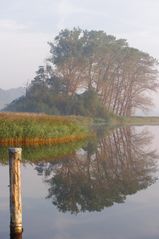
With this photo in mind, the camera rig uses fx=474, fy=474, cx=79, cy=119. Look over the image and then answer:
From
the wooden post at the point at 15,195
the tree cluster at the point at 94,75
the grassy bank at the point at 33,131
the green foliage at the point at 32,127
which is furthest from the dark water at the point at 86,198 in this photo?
the tree cluster at the point at 94,75

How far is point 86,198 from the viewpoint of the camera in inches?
524

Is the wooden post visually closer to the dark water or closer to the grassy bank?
the dark water

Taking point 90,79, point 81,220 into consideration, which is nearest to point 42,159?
point 81,220

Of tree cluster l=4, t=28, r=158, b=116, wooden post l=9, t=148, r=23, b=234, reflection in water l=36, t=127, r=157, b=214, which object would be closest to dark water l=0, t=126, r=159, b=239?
reflection in water l=36, t=127, r=157, b=214

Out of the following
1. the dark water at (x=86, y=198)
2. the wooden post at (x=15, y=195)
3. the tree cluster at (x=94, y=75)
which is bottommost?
the dark water at (x=86, y=198)

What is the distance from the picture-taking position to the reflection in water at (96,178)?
13.1 metres

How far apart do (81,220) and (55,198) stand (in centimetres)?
269

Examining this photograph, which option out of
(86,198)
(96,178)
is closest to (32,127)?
(96,178)

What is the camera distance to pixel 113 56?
79000 millimetres

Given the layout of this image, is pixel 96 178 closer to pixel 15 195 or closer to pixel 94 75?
pixel 15 195

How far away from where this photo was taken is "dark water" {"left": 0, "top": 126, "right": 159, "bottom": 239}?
10047mm

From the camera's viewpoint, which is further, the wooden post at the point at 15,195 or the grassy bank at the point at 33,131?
the grassy bank at the point at 33,131

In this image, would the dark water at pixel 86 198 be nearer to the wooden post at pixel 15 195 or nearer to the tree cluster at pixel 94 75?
the wooden post at pixel 15 195

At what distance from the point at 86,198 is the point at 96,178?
3.83 metres
